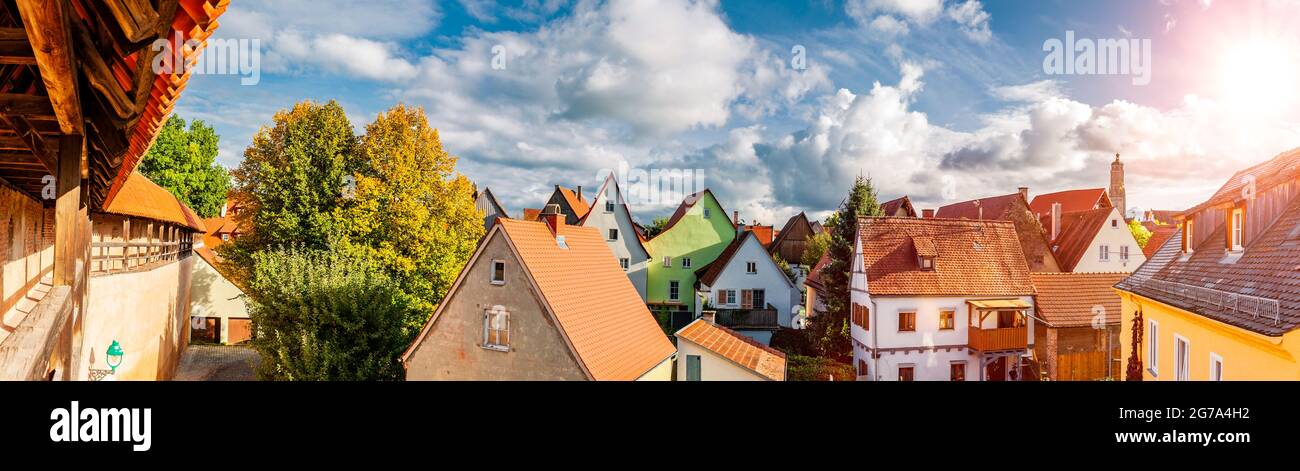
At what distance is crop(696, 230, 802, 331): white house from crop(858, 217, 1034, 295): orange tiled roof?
7.54 m

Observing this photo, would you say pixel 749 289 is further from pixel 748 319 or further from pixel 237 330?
pixel 237 330

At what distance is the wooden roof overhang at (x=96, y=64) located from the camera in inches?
102

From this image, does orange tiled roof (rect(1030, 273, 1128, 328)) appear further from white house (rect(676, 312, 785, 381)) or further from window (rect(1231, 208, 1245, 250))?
white house (rect(676, 312, 785, 381))

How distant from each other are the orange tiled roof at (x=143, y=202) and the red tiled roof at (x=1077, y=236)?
129 feet

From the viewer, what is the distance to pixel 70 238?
14.8 ft

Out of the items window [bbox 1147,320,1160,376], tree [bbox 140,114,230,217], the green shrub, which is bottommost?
the green shrub

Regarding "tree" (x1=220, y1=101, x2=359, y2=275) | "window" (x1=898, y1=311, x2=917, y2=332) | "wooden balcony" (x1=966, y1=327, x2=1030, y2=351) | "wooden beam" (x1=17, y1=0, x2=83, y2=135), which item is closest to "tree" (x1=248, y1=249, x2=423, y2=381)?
"tree" (x1=220, y1=101, x2=359, y2=275)

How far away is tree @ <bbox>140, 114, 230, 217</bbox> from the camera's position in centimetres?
3341

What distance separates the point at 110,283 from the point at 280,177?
6909 mm

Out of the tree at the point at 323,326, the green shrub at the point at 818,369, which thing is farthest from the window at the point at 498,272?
the green shrub at the point at 818,369

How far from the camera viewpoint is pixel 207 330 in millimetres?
28297

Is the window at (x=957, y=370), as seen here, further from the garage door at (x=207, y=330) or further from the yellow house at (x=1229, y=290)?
the garage door at (x=207, y=330)
